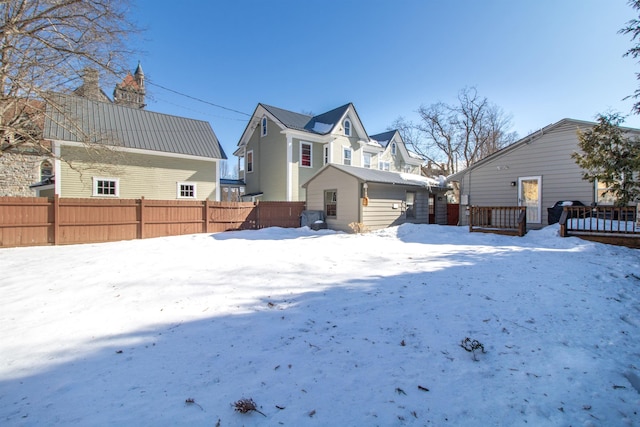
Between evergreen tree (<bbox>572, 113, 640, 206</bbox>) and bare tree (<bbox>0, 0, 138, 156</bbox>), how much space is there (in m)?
13.3

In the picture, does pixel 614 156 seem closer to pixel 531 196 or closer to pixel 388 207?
pixel 531 196

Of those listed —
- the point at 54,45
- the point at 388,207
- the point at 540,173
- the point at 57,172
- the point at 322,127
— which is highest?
the point at 322,127

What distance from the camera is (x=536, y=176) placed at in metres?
11.9

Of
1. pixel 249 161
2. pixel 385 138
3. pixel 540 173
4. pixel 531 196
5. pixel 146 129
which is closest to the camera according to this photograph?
pixel 540 173

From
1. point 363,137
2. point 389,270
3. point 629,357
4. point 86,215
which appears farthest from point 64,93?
point 363,137

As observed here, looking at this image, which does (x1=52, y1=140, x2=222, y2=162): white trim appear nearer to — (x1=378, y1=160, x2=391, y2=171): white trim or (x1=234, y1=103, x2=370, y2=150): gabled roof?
(x1=234, y1=103, x2=370, y2=150): gabled roof

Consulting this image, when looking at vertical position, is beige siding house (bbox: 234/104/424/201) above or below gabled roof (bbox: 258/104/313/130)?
below

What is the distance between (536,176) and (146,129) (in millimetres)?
20266

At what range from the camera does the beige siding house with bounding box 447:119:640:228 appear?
11.0 m

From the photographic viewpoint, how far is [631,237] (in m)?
8.20

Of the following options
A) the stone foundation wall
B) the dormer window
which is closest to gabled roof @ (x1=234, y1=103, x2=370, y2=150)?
the dormer window

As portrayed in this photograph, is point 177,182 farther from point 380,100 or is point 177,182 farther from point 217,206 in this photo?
point 380,100

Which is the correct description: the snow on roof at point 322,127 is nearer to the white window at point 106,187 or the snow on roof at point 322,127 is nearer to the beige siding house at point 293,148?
the beige siding house at point 293,148

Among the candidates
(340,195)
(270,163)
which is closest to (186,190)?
(270,163)
